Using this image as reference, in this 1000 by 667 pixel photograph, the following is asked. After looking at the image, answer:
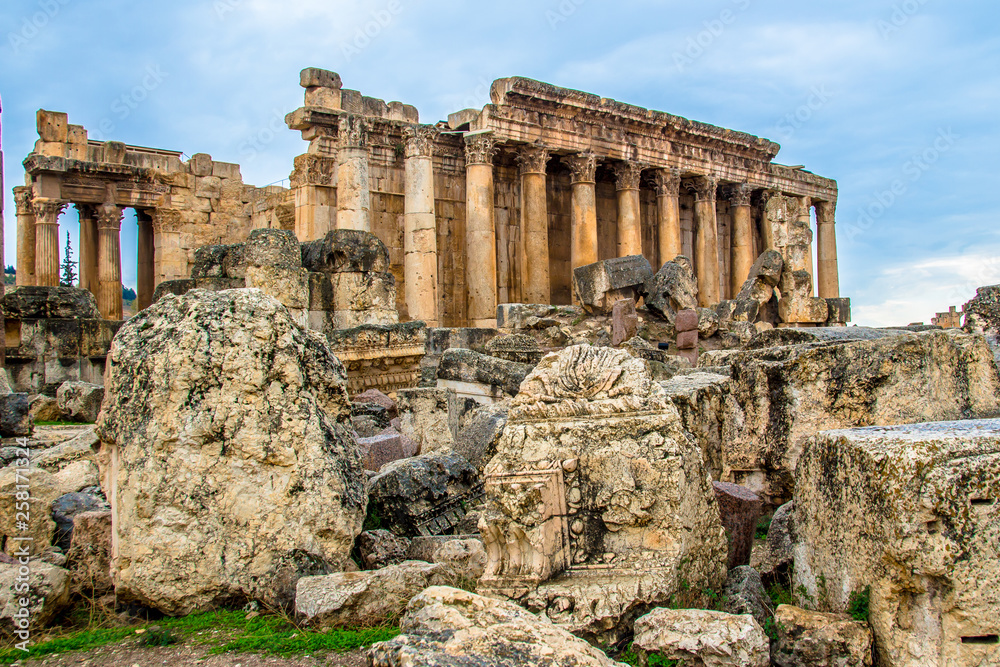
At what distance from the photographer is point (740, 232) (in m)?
27.9

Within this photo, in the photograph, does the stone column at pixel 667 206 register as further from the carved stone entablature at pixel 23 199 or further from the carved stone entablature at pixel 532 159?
the carved stone entablature at pixel 23 199

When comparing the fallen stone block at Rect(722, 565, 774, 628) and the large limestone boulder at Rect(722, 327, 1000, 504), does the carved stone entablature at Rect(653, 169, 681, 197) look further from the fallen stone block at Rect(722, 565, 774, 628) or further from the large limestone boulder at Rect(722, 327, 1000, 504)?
the fallen stone block at Rect(722, 565, 774, 628)

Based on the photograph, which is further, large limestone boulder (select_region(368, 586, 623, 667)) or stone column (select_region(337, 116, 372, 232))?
stone column (select_region(337, 116, 372, 232))

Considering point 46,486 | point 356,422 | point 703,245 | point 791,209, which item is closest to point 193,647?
point 46,486

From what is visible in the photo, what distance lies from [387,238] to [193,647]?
731 inches

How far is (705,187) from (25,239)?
2053 centimetres

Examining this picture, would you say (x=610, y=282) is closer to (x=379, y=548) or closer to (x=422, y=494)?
(x=422, y=494)

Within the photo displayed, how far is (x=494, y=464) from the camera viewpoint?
3.87 meters

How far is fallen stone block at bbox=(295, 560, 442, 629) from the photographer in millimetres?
3666

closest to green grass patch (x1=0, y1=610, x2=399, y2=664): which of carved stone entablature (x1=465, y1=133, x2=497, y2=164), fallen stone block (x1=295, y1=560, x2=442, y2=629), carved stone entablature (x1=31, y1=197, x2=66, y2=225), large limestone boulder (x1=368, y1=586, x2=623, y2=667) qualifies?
fallen stone block (x1=295, y1=560, x2=442, y2=629)

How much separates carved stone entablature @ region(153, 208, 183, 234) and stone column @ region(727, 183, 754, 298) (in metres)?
17.9

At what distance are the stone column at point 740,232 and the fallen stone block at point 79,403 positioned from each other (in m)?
22.1

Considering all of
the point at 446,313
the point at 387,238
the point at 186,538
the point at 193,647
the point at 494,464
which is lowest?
the point at 193,647

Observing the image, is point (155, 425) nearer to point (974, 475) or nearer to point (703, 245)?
point (974, 475)
